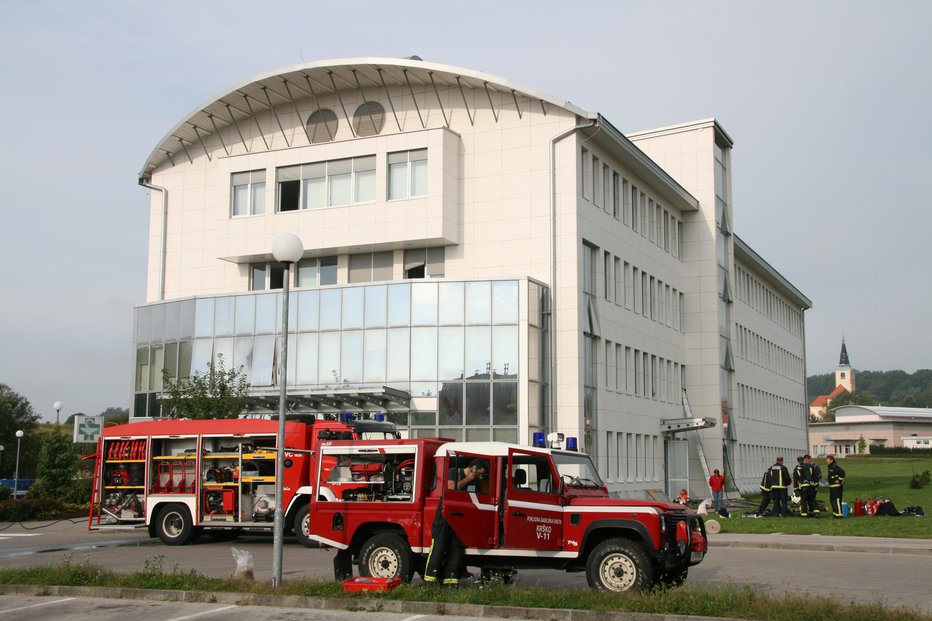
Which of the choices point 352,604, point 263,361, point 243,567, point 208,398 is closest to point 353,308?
point 263,361

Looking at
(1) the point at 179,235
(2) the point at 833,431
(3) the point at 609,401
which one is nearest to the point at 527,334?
(3) the point at 609,401

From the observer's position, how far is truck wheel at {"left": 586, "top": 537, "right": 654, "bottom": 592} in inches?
503

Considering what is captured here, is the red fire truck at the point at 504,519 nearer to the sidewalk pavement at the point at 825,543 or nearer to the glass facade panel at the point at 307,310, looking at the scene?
the sidewalk pavement at the point at 825,543

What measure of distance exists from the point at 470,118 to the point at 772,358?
41.8m

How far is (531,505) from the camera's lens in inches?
538

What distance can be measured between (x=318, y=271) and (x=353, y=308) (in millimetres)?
4648

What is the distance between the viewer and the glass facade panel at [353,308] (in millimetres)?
35719

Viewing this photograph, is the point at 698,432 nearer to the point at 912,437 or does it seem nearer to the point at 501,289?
the point at 501,289

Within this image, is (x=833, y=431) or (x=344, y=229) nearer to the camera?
(x=344, y=229)

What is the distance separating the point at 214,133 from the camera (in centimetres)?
4322

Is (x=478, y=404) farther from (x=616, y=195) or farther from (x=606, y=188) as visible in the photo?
(x=616, y=195)

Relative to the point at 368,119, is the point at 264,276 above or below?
below

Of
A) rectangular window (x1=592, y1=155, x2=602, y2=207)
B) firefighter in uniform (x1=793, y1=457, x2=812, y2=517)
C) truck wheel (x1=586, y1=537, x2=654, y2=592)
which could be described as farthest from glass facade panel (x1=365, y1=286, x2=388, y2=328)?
truck wheel (x1=586, y1=537, x2=654, y2=592)

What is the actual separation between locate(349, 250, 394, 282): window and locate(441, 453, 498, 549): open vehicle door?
25158 millimetres
